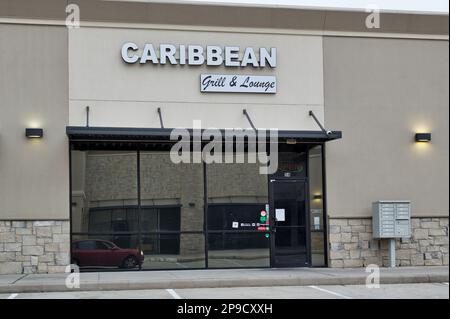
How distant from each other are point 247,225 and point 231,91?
3.47 metres

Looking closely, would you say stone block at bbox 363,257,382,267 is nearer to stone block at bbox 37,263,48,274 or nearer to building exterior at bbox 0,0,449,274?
building exterior at bbox 0,0,449,274

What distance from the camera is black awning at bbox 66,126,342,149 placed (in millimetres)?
16109

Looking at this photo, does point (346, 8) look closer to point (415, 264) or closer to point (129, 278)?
point (415, 264)

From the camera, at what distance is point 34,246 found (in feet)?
54.5

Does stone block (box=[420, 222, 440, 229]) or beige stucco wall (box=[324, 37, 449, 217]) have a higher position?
beige stucco wall (box=[324, 37, 449, 217])

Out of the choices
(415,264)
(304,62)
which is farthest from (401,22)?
(415,264)

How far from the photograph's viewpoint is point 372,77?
1852 cm

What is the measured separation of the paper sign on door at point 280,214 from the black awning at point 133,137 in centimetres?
186

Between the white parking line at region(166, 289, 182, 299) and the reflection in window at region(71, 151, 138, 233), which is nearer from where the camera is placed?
the white parking line at region(166, 289, 182, 299)

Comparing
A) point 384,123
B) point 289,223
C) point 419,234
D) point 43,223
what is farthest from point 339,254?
point 43,223

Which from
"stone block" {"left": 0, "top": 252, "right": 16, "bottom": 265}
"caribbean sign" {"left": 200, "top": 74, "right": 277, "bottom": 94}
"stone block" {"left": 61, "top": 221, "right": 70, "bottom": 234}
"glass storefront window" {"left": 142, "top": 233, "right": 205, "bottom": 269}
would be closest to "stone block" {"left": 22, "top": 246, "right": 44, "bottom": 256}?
"stone block" {"left": 0, "top": 252, "right": 16, "bottom": 265}

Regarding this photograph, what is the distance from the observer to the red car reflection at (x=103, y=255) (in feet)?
56.1

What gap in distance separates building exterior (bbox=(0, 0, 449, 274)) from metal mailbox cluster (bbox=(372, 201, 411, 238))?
2.04 feet

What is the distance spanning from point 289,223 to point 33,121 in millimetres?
6968
